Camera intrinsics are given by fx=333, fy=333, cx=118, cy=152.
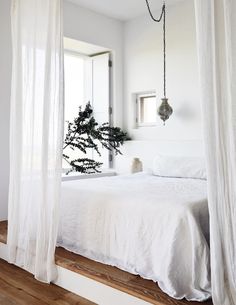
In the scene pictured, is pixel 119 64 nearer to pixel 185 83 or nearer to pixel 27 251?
pixel 185 83

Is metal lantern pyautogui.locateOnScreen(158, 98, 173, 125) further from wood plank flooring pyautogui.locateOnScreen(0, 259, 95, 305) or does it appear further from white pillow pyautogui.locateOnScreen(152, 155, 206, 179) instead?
wood plank flooring pyautogui.locateOnScreen(0, 259, 95, 305)

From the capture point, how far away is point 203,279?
1.94 m

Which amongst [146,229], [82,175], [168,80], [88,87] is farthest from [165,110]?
[146,229]

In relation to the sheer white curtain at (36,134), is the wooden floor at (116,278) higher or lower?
lower

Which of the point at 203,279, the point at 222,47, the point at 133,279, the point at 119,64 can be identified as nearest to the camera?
the point at 222,47

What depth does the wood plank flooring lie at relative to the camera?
2.29 metres

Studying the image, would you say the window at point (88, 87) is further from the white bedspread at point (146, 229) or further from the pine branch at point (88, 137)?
the white bedspread at point (146, 229)

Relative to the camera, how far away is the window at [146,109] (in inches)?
184

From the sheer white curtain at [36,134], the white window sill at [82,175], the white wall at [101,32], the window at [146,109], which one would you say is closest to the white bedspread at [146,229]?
the sheer white curtain at [36,134]

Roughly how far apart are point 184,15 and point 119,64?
3.83 feet

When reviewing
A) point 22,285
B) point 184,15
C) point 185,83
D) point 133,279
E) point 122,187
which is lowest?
point 22,285

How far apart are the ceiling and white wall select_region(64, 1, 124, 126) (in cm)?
10

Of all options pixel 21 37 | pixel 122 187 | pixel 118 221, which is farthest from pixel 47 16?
pixel 118 221

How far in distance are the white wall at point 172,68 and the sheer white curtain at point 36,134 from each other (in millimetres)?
2060
